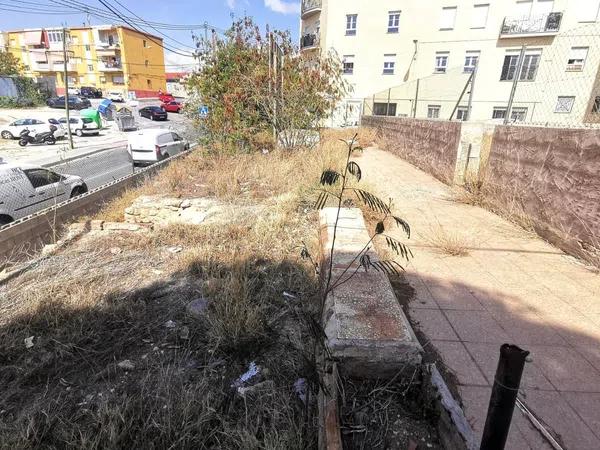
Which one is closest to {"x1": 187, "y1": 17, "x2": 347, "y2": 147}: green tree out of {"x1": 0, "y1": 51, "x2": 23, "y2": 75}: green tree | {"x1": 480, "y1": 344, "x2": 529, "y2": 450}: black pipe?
{"x1": 480, "y1": 344, "x2": 529, "y2": 450}: black pipe

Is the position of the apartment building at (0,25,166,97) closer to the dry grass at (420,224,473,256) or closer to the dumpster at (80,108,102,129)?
the dumpster at (80,108,102,129)

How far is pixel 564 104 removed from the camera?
22156 millimetres

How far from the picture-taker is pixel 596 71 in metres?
22.2

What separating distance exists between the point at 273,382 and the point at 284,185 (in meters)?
5.04

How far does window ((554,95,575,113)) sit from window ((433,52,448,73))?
8.02 meters

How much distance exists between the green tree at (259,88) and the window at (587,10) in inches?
896

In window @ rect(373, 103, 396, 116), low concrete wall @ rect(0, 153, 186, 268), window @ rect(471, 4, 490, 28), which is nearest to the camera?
low concrete wall @ rect(0, 153, 186, 268)

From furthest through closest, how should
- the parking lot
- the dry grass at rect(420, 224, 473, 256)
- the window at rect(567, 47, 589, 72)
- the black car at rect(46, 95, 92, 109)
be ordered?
the black car at rect(46, 95, 92, 109), the window at rect(567, 47, 589, 72), the parking lot, the dry grass at rect(420, 224, 473, 256)

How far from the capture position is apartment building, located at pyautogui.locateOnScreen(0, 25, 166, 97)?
5397cm

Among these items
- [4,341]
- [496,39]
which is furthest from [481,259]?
[496,39]

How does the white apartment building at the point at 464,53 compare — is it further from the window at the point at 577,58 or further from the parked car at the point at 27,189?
the parked car at the point at 27,189

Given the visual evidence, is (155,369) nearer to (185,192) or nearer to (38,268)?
(38,268)

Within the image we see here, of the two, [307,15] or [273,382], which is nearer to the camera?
[273,382]

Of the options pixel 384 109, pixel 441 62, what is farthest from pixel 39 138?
pixel 441 62
